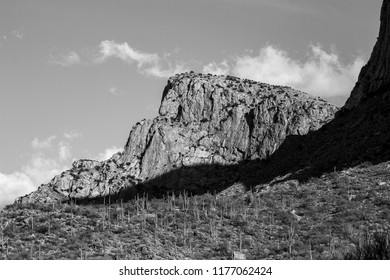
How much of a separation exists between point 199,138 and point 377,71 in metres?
80.1

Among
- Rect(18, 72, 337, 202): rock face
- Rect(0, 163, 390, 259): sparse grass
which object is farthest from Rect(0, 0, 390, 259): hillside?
Rect(18, 72, 337, 202): rock face

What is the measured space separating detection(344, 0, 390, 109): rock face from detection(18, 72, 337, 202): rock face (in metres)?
50.1

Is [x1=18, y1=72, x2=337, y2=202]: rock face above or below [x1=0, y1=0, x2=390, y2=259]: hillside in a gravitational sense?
above

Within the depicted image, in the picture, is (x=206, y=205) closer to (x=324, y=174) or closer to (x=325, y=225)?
(x=325, y=225)

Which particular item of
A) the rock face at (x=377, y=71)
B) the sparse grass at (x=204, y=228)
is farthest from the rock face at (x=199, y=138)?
the sparse grass at (x=204, y=228)

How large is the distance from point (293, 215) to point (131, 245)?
58.3ft

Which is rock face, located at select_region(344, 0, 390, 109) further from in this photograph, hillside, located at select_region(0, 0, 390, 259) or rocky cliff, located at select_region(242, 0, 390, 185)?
hillside, located at select_region(0, 0, 390, 259)

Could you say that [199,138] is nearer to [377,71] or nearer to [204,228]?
[377,71]

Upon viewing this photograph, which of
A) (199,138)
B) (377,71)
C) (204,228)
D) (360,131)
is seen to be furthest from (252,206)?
(199,138)

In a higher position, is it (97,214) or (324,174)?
(324,174)

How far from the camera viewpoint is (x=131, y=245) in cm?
4144

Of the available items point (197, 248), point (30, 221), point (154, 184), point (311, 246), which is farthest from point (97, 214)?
point (154, 184)

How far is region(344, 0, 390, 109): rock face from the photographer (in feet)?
333

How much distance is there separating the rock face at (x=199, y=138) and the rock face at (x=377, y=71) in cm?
5012
